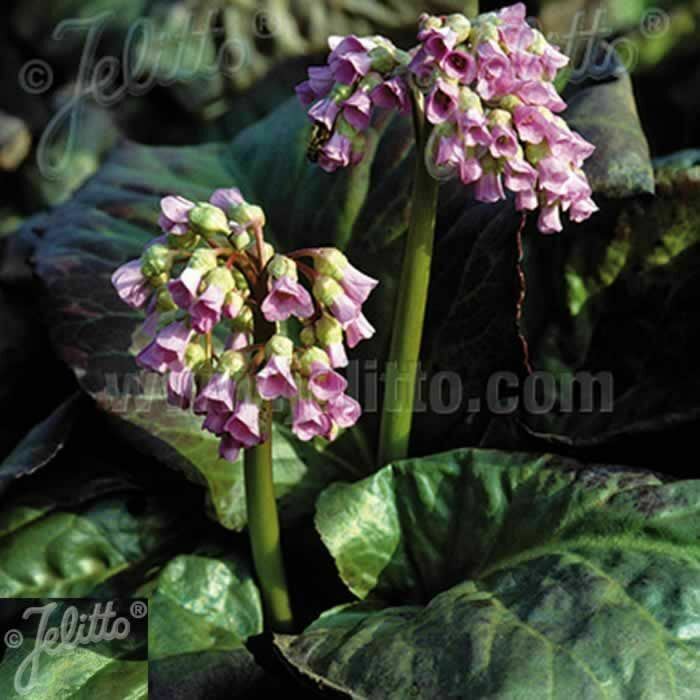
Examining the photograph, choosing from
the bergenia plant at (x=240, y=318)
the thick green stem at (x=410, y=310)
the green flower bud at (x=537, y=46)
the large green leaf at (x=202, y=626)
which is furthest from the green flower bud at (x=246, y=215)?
the large green leaf at (x=202, y=626)

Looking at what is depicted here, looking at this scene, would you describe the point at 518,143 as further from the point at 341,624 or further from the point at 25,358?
the point at 25,358

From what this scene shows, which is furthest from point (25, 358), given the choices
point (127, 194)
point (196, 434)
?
point (196, 434)

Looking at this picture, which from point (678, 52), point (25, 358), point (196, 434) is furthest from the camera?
point (678, 52)

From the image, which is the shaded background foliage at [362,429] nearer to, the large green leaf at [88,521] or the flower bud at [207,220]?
the large green leaf at [88,521]

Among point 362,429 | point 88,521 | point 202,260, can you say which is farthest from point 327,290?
point 88,521

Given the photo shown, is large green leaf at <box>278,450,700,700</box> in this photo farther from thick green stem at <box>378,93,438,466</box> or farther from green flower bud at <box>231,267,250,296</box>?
green flower bud at <box>231,267,250,296</box>

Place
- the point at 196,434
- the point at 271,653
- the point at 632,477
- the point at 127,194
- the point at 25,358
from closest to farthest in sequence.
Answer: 1. the point at 632,477
2. the point at 271,653
3. the point at 196,434
4. the point at 127,194
5. the point at 25,358

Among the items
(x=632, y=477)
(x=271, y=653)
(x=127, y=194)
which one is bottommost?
(x=271, y=653)

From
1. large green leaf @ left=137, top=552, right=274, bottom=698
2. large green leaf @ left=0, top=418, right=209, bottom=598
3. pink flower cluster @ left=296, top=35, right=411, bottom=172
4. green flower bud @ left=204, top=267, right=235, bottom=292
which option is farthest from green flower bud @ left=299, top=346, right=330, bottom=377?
large green leaf @ left=0, top=418, right=209, bottom=598
